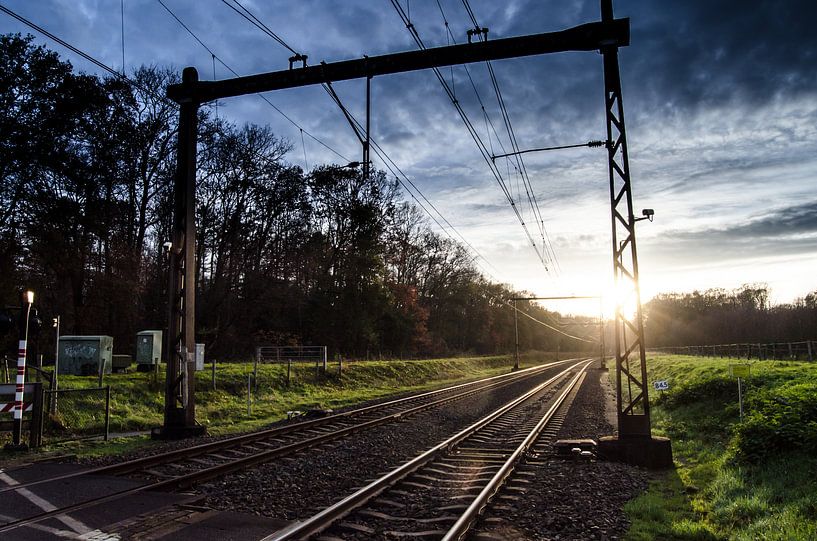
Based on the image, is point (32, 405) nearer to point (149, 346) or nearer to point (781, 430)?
point (149, 346)

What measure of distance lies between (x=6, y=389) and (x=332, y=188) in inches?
1571

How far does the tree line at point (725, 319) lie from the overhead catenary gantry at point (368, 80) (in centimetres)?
6234

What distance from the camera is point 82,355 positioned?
66.1 feet

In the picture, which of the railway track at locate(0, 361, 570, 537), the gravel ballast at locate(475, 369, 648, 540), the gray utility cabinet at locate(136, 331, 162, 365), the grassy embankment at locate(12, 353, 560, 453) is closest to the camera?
the gravel ballast at locate(475, 369, 648, 540)

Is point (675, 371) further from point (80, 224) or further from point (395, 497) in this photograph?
point (80, 224)

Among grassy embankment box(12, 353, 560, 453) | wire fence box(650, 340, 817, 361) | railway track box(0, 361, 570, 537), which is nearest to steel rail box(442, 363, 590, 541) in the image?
railway track box(0, 361, 570, 537)

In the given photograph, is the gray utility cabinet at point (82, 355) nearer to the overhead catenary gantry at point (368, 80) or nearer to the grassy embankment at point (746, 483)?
the overhead catenary gantry at point (368, 80)

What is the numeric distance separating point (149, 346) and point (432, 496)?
18152 millimetres

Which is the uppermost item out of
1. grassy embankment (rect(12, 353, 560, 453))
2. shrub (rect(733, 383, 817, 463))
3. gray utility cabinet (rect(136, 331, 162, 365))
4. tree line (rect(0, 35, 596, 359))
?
tree line (rect(0, 35, 596, 359))

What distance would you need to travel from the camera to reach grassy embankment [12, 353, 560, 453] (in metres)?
15.5

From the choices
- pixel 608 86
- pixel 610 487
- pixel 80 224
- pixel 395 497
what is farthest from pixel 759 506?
pixel 80 224

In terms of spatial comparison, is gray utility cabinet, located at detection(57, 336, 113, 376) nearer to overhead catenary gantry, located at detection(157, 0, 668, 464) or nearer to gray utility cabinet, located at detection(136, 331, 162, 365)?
gray utility cabinet, located at detection(136, 331, 162, 365)

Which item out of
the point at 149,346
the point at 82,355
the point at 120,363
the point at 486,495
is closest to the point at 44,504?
the point at 486,495

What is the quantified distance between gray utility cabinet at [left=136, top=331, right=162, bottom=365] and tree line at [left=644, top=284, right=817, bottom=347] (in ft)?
212
